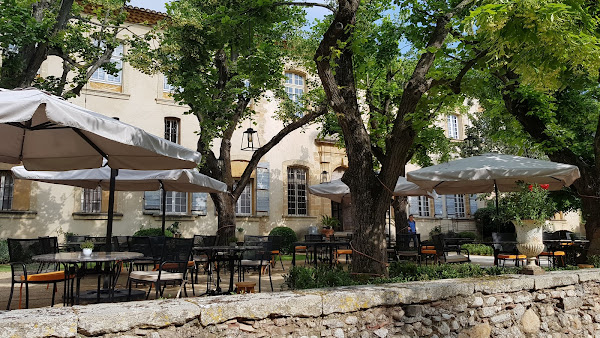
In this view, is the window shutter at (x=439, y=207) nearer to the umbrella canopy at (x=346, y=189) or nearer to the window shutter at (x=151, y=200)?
the umbrella canopy at (x=346, y=189)

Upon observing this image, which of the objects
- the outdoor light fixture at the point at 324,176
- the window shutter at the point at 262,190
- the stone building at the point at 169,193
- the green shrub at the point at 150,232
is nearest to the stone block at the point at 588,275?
the stone building at the point at 169,193

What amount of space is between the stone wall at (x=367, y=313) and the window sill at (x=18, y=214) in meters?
12.0

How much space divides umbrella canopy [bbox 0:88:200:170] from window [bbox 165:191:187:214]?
941 centimetres

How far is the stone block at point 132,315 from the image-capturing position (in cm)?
277

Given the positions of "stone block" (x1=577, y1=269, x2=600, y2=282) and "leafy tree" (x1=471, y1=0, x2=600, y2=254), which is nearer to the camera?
"leafy tree" (x1=471, y1=0, x2=600, y2=254)

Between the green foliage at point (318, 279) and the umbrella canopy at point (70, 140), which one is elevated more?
the umbrella canopy at point (70, 140)

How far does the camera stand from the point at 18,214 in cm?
1313

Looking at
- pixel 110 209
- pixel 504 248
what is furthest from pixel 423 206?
pixel 110 209

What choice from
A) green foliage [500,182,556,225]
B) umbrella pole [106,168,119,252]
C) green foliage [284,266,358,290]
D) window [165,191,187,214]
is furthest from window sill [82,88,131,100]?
green foliage [500,182,556,225]

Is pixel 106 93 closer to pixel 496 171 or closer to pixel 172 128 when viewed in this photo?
pixel 172 128

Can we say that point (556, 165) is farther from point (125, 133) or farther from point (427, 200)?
point (427, 200)

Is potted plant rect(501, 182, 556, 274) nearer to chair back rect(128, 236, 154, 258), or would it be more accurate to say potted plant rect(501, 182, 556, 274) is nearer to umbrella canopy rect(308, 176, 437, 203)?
umbrella canopy rect(308, 176, 437, 203)

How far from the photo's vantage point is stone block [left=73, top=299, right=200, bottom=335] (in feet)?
9.07

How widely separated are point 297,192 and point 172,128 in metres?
5.27
